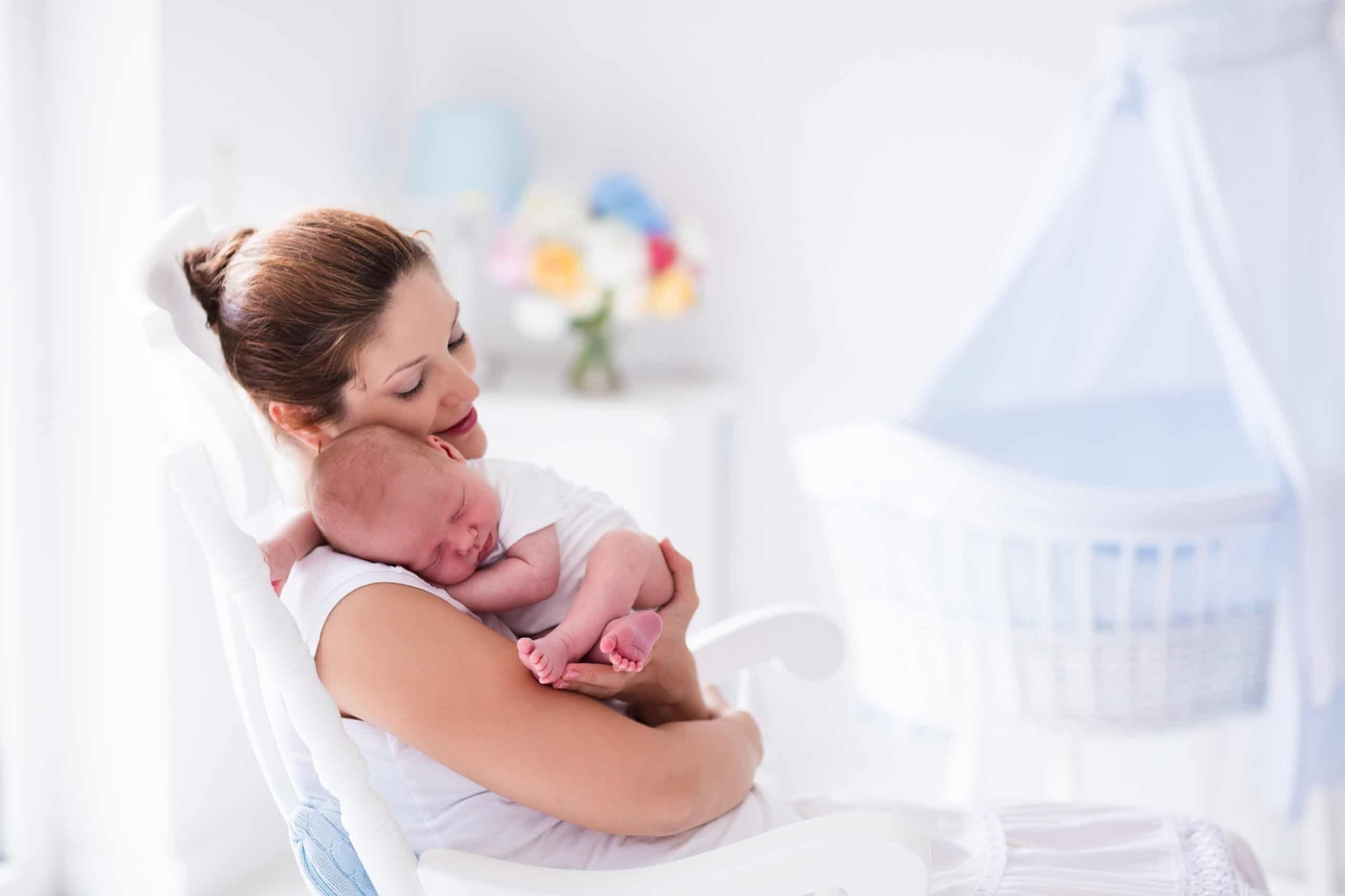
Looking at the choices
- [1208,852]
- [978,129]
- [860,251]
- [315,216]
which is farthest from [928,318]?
[315,216]

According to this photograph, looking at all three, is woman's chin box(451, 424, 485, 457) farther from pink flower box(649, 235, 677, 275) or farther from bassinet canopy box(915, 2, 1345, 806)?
pink flower box(649, 235, 677, 275)

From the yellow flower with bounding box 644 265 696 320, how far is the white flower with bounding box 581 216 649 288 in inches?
2.5

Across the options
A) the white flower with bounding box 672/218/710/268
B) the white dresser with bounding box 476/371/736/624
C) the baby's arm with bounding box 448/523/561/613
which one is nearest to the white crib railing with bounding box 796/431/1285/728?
the white dresser with bounding box 476/371/736/624

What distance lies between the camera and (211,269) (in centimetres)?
109

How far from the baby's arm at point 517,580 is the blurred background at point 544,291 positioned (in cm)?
120

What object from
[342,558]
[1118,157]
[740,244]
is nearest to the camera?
[342,558]

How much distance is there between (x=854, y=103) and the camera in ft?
9.25

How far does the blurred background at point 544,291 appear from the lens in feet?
7.07

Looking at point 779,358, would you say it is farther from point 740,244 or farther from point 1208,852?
point 1208,852

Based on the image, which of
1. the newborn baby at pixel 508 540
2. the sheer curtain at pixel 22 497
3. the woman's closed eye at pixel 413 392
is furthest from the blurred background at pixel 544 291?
the woman's closed eye at pixel 413 392

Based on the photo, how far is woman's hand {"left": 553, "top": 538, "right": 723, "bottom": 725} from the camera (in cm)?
111

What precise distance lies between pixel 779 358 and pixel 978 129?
2.25ft

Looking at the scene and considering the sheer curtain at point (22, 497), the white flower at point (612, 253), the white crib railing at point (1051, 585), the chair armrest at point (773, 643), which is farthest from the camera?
the white flower at point (612, 253)

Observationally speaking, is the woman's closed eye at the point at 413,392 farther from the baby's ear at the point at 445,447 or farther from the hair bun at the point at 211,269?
the hair bun at the point at 211,269
